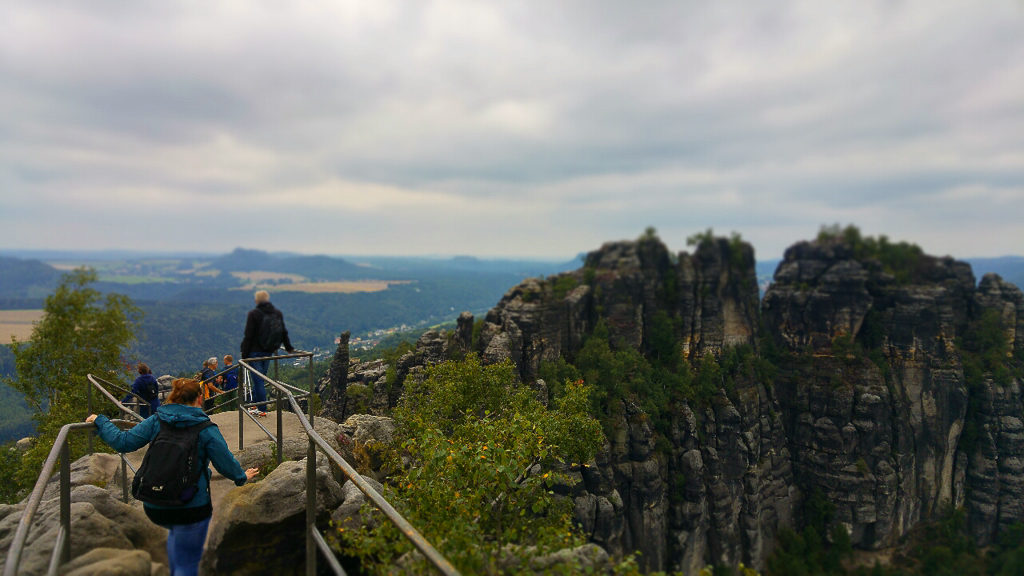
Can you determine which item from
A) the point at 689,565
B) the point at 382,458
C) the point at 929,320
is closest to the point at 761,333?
the point at 929,320

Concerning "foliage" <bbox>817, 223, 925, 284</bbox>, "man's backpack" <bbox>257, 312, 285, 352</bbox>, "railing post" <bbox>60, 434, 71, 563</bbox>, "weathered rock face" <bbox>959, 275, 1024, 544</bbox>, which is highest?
"foliage" <bbox>817, 223, 925, 284</bbox>

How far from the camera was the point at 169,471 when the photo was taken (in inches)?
249

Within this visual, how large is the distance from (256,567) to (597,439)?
15.4m

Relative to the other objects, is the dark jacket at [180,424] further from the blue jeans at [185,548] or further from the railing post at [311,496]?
the railing post at [311,496]

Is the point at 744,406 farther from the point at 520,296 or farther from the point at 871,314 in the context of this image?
the point at 520,296

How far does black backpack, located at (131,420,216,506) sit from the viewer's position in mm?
6312

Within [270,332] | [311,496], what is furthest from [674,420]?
[311,496]

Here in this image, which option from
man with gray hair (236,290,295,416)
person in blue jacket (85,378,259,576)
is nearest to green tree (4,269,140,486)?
man with gray hair (236,290,295,416)

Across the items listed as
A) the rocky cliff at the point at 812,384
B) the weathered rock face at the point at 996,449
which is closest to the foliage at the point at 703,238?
the rocky cliff at the point at 812,384

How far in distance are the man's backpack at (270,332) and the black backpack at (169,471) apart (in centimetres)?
959

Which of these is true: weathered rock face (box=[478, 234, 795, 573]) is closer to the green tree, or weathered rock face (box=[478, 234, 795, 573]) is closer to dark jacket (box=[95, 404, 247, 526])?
→ the green tree

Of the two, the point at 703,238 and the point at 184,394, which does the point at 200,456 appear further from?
the point at 703,238

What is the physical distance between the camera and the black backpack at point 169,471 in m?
6.31

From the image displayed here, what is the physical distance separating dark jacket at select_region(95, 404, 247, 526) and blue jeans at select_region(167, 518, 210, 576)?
0.13 meters
